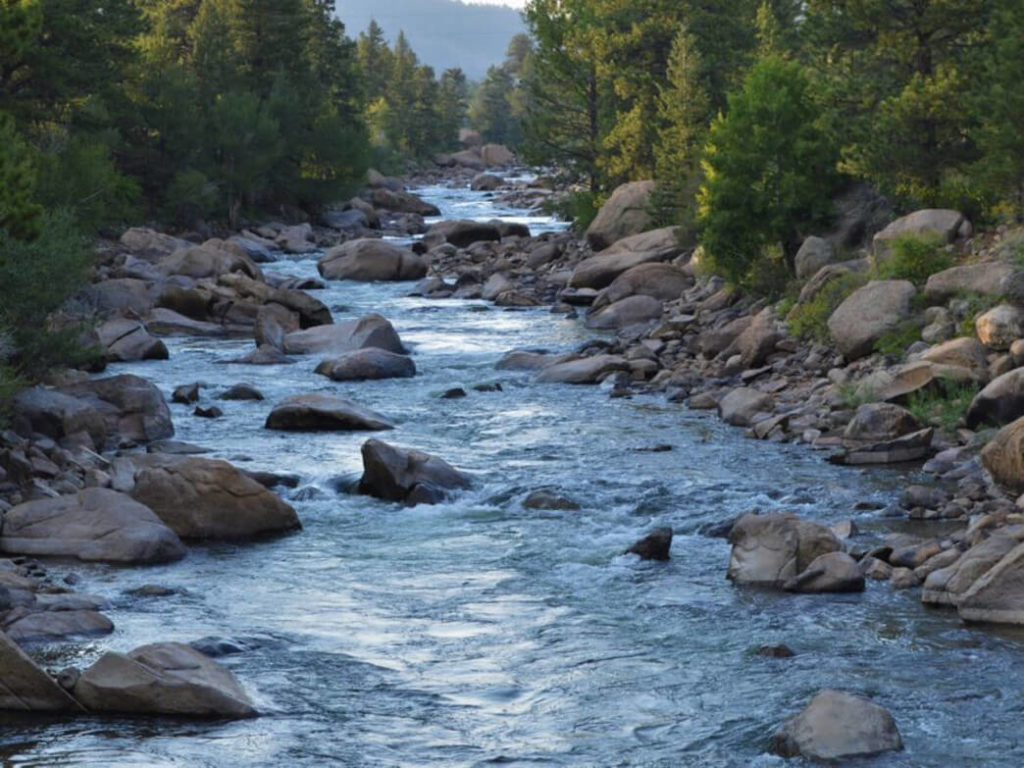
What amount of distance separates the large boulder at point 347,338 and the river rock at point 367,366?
1.21 metres

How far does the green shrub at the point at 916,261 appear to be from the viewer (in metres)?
24.5

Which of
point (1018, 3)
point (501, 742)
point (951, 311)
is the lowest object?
Result: point (501, 742)

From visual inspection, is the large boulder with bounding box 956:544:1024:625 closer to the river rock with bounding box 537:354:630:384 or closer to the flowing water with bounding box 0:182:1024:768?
the flowing water with bounding box 0:182:1024:768

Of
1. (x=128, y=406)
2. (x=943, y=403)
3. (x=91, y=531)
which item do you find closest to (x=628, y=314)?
(x=943, y=403)

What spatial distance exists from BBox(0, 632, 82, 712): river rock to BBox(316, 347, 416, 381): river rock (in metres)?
16.0

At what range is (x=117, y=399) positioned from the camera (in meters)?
21.4

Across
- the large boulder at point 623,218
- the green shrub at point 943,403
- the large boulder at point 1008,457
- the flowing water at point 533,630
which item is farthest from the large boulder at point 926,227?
the large boulder at point 623,218

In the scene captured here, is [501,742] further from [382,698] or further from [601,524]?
[601,524]

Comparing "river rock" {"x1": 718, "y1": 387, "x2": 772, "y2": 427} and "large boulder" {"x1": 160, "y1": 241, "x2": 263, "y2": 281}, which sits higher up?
"large boulder" {"x1": 160, "y1": 241, "x2": 263, "y2": 281}

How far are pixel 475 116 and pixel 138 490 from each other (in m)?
121

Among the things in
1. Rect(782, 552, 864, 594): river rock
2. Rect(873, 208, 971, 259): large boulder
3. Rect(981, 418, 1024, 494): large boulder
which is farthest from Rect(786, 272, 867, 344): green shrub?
Rect(782, 552, 864, 594): river rock

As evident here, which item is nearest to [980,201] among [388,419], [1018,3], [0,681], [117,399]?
[1018,3]

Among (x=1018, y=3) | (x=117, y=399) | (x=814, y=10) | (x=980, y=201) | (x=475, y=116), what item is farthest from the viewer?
(x=475, y=116)

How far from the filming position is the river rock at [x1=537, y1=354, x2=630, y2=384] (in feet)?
86.0
